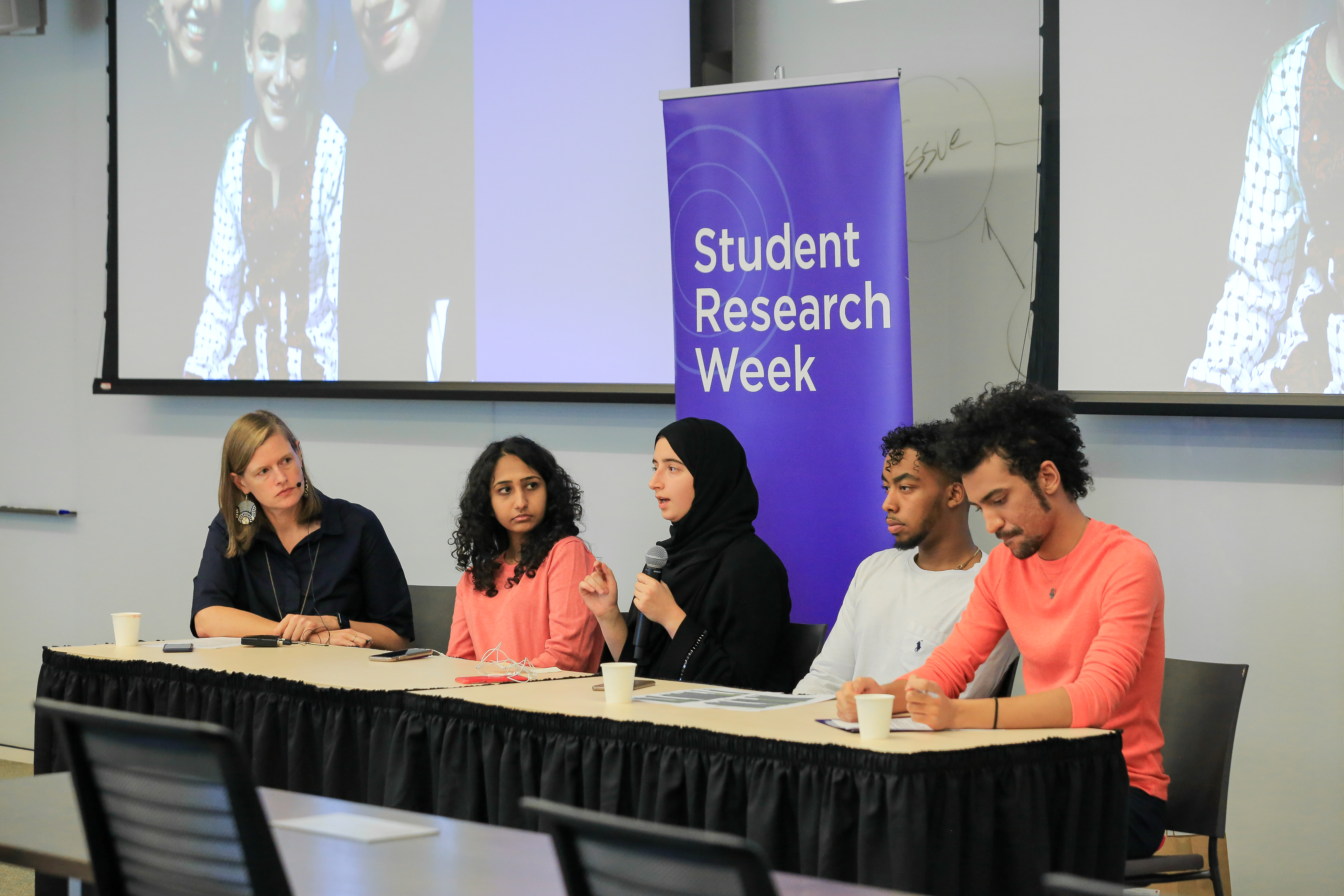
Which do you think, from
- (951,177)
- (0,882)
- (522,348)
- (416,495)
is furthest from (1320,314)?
(0,882)

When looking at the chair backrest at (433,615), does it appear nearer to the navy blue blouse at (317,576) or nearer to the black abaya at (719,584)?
the navy blue blouse at (317,576)

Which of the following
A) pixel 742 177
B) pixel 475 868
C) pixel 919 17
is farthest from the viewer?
pixel 919 17

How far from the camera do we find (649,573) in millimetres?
3062

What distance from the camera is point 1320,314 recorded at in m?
3.26

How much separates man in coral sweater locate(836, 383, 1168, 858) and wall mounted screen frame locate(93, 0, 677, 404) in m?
1.79

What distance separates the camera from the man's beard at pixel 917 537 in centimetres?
301

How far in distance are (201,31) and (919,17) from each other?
292cm

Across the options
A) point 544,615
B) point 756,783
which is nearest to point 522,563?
point 544,615

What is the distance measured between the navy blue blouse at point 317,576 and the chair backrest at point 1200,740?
208 centimetres

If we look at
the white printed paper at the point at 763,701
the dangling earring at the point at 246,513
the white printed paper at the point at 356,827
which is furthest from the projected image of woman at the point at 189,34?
the white printed paper at the point at 356,827

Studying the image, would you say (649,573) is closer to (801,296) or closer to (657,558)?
Answer: (657,558)

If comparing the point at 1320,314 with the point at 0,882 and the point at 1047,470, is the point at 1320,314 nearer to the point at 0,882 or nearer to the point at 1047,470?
the point at 1047,470

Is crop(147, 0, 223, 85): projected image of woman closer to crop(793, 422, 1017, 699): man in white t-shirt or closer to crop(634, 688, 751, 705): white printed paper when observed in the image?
crop(793, 422, 1017, 699): man in white t-shirt

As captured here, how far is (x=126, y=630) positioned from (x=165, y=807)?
222cm
